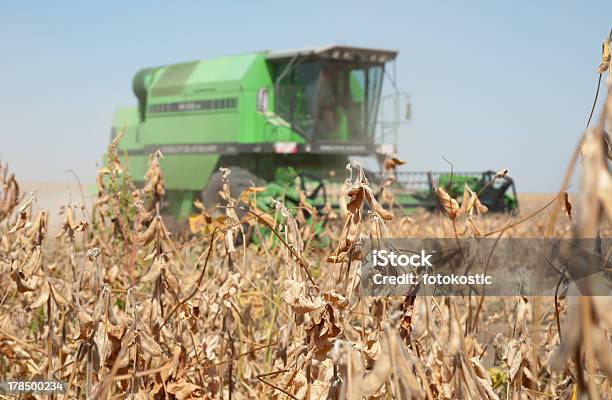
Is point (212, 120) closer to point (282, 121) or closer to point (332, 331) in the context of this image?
point (282, 121)

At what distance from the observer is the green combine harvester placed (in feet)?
38.8

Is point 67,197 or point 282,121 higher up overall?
point 282,121

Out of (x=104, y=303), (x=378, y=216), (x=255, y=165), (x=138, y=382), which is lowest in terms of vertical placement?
(x=138, y=382)

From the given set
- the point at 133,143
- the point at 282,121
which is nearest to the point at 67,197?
the point at 282,121

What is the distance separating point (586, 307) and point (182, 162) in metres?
13.0

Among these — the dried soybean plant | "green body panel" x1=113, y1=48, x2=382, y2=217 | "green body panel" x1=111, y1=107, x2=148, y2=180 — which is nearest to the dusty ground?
the dried soybean plant

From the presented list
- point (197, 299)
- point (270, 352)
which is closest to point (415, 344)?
point (197, 299)

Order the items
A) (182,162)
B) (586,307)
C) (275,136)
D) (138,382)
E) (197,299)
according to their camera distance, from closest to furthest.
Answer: (586,307) < (138,382) < (197,299) < (275,136) < (182,162)

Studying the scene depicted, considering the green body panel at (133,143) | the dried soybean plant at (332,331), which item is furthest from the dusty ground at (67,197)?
the green body panel at (133,143)

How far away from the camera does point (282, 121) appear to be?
11961mm

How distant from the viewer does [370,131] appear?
12.6 m

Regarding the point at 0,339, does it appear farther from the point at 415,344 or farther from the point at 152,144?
the point at 152,144

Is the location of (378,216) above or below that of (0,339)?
above

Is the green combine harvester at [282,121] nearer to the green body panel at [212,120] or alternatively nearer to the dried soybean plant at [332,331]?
the green body panel at [212,120]
